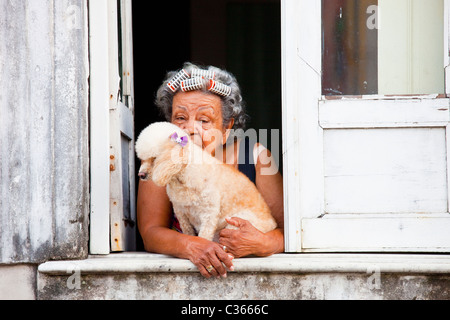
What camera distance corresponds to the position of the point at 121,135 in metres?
3.67

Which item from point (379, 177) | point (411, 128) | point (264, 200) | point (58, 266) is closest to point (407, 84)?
point (411, 128)

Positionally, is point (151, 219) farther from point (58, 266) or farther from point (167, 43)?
point (167, 43)

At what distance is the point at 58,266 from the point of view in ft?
9.77

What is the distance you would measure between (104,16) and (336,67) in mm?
1346

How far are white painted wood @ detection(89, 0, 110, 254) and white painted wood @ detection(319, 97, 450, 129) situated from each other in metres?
1.22

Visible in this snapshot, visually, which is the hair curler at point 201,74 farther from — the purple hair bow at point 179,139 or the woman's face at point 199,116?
the purple hair bow at point 179,139

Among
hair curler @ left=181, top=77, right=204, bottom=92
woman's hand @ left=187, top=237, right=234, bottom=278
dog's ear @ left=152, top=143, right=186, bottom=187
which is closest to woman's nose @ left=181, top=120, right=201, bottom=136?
hair curler @ left=181, top=77, right=204, bottom=92

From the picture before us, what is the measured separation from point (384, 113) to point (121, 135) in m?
1.60

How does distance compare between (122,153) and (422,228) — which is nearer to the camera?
(422,228)

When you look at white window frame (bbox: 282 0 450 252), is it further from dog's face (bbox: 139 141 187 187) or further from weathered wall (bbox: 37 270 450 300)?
dog's face (bbox: 139 141 187 187)

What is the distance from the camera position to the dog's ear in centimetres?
271

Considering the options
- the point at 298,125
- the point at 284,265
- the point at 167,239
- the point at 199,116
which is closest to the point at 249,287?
the point at 284,265

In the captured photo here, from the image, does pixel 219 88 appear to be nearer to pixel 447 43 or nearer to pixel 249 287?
pixel 249 287

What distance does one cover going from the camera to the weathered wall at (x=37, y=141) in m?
3.08
